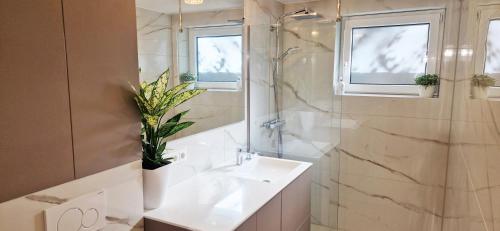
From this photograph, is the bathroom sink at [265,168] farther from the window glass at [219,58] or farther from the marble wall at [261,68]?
the window glass at [219,58]

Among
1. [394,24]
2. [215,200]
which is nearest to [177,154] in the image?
[215,200]

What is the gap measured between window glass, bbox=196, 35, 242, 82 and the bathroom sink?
660mm

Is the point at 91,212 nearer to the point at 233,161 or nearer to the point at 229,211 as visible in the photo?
the point at 229,211

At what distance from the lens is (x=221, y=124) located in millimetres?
2252

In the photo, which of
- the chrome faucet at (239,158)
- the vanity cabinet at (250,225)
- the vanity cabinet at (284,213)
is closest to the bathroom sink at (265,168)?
the chrome faucet at (239,158)

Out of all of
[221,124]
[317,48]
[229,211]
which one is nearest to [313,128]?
[317,48]

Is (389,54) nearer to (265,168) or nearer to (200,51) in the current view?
(265,168)

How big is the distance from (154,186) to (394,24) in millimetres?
2325

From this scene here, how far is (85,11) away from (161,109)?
1.54ft

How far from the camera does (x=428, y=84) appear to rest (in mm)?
2447

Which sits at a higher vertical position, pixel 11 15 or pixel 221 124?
pixel 11 15

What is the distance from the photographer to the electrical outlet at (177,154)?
1.73m

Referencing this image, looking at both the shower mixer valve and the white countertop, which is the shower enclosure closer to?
the shower mixer valve

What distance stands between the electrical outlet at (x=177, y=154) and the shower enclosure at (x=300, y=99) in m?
0.91
